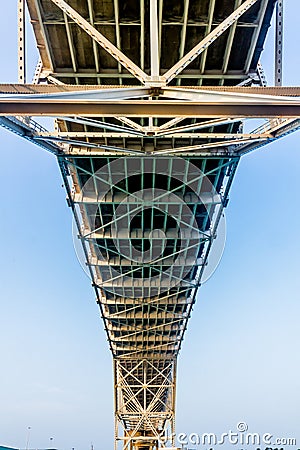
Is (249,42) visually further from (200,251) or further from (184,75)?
(200,251)

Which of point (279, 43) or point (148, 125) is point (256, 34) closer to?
point (279, 43)

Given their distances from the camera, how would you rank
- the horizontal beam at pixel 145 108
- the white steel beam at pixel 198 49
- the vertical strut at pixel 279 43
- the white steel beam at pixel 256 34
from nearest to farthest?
the horizontal beam at pixel 145 108 → the white steel beam at pixel 198 49 → the vertical strut at pixel 279 43 → the white steel beam at pixel 256 34

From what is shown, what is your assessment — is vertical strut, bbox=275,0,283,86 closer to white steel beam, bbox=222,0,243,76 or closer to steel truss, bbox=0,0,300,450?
steel truss, bbox=0,0,300,450

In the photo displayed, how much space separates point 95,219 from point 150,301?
1057cm

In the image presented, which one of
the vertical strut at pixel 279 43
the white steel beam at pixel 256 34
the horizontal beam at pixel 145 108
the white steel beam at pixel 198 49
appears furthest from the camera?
the white steel beam at pixel 256 34

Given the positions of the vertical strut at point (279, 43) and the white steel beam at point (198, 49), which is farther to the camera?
the vertical strut at point (279, 43)

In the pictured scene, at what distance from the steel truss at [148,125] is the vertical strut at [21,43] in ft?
0.10

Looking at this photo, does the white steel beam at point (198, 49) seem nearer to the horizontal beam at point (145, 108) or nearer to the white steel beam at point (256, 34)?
the horizontal beam at point (145, 108)

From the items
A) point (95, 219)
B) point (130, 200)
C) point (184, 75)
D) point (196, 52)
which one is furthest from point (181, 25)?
point (95, 219)

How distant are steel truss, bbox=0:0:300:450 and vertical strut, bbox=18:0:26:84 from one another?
3 centimetres

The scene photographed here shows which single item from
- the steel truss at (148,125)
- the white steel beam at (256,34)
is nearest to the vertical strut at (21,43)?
the steel truss at (148,125)

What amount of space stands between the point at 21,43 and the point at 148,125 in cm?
597

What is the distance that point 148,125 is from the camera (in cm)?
1636

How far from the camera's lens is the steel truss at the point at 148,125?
817 cm
